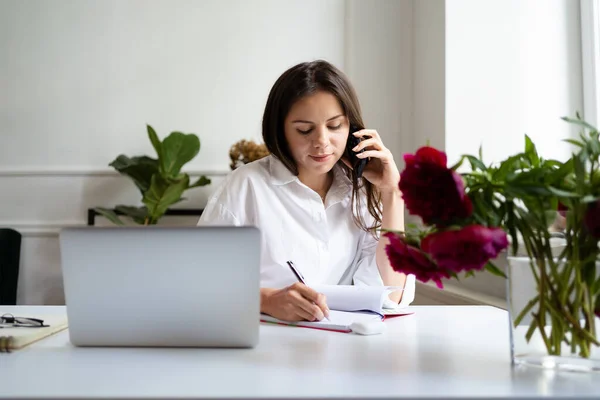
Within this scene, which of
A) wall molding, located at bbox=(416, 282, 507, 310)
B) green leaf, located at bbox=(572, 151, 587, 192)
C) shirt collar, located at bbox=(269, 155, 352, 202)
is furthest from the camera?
wall molding, located at bbox=(416, 282, 507, 310)

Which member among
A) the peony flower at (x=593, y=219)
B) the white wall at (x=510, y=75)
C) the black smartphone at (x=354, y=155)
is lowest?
the peony flower at (x=593, y=219)

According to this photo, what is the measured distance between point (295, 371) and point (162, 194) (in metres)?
2.08

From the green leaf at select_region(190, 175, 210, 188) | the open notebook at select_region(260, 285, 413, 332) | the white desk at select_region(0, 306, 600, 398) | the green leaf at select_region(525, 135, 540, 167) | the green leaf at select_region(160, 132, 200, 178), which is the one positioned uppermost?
the green leaf at select_region(160, 132, 200, 178)

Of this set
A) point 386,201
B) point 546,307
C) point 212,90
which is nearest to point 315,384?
point 546,307

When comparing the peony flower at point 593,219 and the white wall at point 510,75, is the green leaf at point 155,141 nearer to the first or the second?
the white wall at point 510,75

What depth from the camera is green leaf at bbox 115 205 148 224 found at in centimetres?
282

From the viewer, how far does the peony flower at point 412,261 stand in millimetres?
784

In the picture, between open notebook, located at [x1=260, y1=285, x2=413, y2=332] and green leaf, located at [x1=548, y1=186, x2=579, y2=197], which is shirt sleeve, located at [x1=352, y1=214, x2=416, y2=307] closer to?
open notebook, located at [x1=260, y1=285, x2=413, y2=332]

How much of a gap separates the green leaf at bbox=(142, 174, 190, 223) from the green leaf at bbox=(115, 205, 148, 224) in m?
0.13

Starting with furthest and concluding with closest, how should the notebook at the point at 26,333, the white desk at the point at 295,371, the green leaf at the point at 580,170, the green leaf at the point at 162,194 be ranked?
the green leaf at the point at 162,194 → the notebook at the point at 26,333 → the green leaf at the point at 580,170 → the white desk at the point at 295,371

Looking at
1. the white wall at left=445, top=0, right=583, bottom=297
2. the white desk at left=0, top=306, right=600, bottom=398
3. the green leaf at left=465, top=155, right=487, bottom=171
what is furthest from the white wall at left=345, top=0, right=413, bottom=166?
the green leaf at left=465, top=155, right=487, bottom=171

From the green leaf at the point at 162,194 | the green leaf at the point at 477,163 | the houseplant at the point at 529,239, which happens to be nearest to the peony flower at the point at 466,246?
the houseplant at the point at 529,239

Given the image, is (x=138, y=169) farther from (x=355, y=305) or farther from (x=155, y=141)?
(x=355, y=305)

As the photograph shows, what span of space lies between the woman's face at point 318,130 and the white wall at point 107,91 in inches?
56.5
